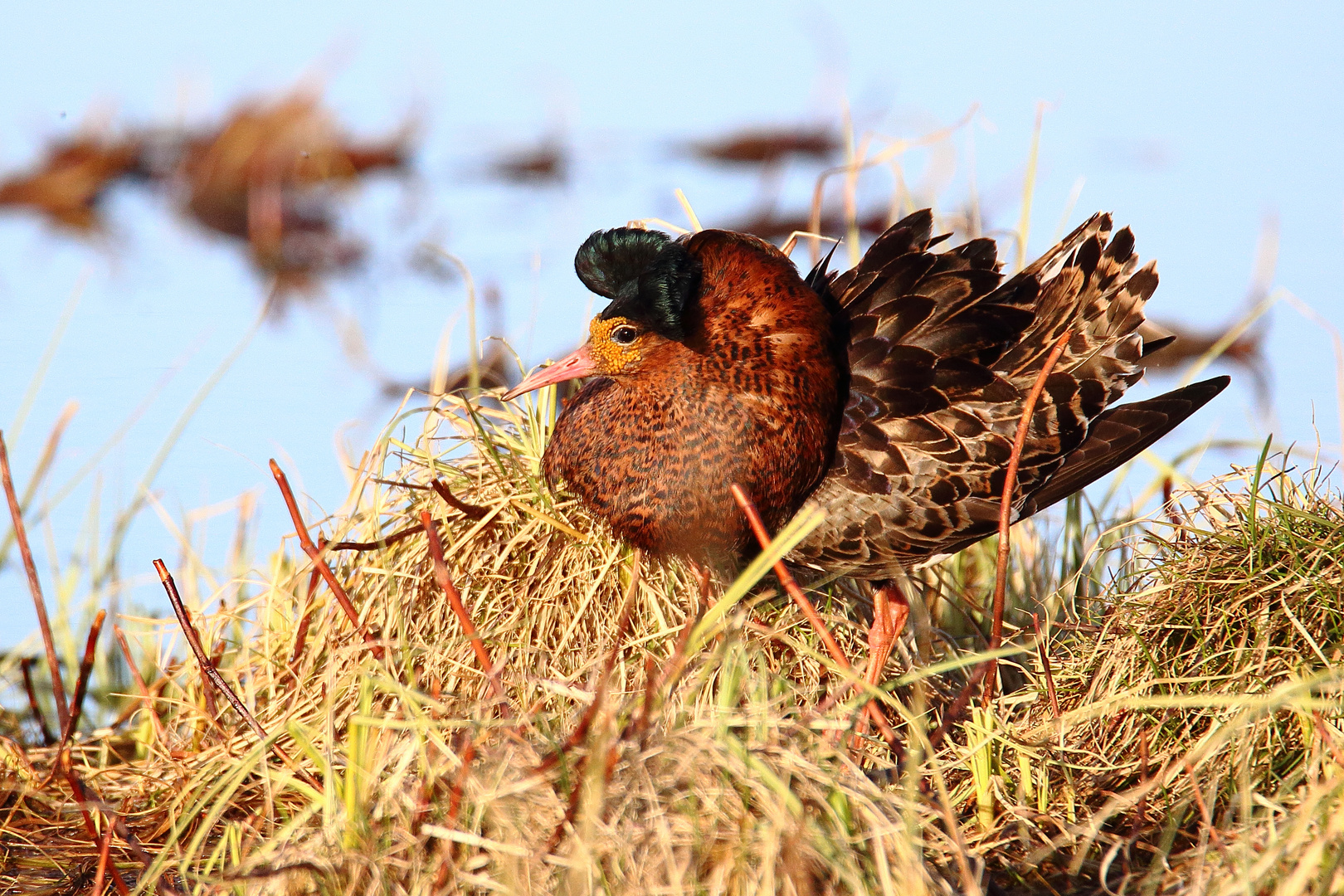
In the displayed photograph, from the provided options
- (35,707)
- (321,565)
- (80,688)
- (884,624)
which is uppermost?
(321,565)

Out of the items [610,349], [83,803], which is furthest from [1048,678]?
[83,803]

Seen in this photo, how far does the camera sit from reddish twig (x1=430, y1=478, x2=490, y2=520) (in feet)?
8.69

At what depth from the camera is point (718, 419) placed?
2842 mm

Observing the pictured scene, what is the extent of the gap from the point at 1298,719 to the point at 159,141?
9668mm

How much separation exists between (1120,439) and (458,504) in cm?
177

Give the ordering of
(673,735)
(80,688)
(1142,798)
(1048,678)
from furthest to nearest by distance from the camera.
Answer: (80,688) < (1048,678) < (1142,798) < (673,735)

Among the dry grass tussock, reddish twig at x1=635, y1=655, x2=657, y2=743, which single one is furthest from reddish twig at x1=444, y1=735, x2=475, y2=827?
reddish twig at x1=635, y1=655, x2=657, y2=743

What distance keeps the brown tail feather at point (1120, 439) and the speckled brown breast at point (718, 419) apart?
66 cm

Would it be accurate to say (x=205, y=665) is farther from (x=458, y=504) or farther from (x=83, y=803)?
(x=458, y=504)

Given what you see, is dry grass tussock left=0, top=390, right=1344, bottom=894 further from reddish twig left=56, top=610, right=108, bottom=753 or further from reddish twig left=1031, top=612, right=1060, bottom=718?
reddish twig left=56, top=610, right=108, bottom=753

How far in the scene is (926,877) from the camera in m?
1.79

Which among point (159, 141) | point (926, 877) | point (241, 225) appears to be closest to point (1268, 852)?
point (926, 877)

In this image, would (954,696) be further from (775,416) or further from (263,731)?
(263,731)

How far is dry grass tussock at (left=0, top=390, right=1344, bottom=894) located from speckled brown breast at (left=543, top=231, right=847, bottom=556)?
0.19 meters
